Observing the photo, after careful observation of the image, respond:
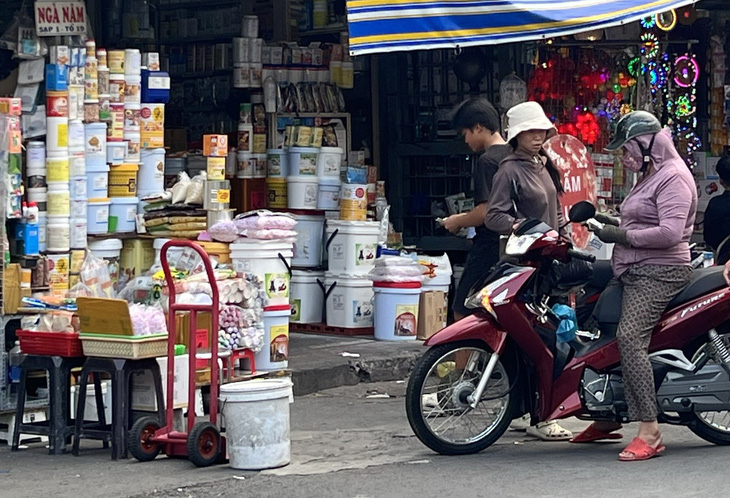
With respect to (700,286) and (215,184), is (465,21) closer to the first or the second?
(215,184)

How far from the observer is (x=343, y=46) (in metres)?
12.9

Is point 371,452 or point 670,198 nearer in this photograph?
point 670,198

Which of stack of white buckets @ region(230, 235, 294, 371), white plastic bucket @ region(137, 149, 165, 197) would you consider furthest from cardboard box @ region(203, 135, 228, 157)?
stack of white buckets @ region(230, 235, 294, 371)

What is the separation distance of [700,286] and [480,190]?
1560 mm

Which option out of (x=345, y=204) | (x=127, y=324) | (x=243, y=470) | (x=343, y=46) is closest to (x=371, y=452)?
(x=243, y=470)

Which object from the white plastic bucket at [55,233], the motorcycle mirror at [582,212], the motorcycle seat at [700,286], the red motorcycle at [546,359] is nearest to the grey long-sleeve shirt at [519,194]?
the red motorcycle at [546,359]

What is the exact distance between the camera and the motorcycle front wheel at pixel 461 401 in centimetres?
778

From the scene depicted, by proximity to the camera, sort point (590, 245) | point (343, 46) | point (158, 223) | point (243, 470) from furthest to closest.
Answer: point (343, 46)
point (590, 245)
point (158, 223)
point (243, 470)

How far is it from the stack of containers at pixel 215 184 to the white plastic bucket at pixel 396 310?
184 cm

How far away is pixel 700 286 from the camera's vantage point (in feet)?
25.3

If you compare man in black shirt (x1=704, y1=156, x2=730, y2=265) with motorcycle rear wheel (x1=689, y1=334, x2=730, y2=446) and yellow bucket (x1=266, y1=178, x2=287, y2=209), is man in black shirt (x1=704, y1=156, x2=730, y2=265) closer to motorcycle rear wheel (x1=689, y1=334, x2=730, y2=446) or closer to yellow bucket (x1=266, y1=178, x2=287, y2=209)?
motorcycle rear wheel (x1=689, y1=334, x2=730, y2=446)

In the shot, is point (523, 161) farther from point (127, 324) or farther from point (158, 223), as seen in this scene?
point (158, 223)

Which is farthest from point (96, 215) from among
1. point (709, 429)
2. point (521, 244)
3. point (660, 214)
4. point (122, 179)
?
point (709, 429)

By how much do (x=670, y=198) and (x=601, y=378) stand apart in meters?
1.05
